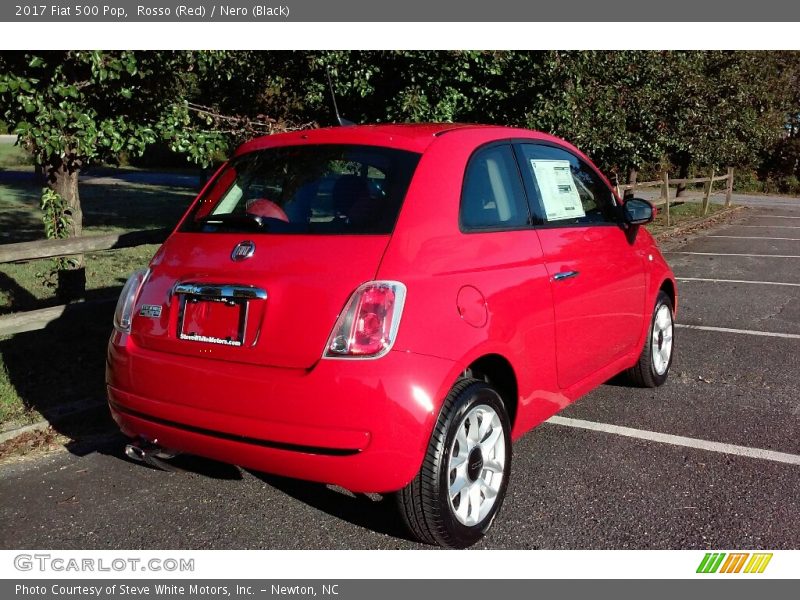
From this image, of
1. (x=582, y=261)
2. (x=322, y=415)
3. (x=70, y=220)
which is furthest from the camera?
(x=70, y=220)

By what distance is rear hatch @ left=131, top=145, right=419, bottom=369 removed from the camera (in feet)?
9.94

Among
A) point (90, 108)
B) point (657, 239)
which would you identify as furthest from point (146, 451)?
point (657, 239)

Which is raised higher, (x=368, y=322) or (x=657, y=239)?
(x=368, y=322)

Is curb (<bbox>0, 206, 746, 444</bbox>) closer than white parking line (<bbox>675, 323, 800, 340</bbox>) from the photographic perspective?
Yes

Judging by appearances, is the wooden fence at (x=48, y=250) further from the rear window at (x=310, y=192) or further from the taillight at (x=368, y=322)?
the taillight at (x=368, y=322)

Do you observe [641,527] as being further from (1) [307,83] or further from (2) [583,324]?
(1) [307,83]

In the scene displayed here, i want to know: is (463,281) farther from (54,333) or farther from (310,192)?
(54,333)

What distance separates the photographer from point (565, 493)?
380cm

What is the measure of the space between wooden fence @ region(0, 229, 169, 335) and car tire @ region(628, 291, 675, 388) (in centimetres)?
360

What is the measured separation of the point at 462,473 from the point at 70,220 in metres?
4.78

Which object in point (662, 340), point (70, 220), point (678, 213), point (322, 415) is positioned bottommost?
point (662, 340)

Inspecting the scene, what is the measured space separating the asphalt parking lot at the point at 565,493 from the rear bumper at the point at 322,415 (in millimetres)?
536

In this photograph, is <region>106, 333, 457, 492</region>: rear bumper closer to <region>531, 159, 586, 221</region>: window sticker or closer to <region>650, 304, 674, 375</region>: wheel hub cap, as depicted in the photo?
<region>531, 159, 586, 221</region>: window sticker

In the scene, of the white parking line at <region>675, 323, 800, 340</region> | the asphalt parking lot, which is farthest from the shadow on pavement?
the white parking line at <region>675, 323, 800, 340</region>
